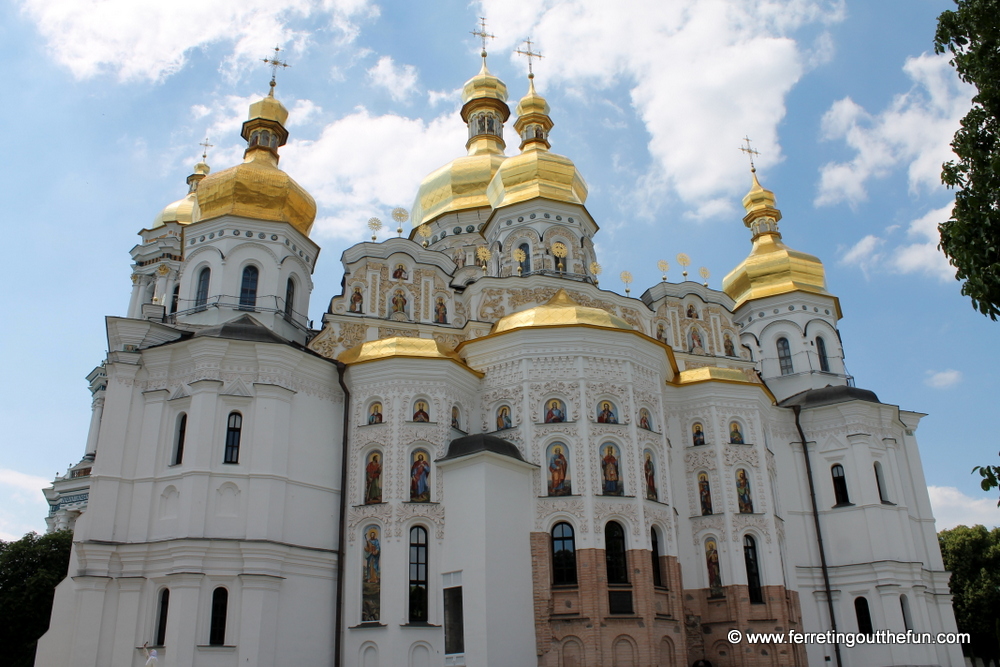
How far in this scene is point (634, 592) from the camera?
670 inches

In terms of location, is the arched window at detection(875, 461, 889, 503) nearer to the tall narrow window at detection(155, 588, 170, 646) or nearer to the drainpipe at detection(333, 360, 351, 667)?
the drainpipe at detection(333, 360, 351, 667)

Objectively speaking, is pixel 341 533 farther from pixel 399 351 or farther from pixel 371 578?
pixel 399 351

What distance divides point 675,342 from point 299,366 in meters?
11.6

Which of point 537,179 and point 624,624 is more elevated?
point 537,179

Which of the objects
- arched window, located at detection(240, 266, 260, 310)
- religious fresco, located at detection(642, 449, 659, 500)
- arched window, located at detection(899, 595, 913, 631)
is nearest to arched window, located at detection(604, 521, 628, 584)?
religious fresco, located at detection(642, 449, 659, 500)

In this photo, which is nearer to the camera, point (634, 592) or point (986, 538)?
point (634, 592)

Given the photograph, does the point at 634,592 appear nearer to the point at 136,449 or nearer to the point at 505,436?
the point at 505,436

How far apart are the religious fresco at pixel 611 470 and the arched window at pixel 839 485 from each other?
9.10m

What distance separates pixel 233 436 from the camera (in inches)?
691

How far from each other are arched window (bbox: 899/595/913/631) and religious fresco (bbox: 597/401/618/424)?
1042 cm

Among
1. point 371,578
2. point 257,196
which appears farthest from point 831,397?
point 257,196

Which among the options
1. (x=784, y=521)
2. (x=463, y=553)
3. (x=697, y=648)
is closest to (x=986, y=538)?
(x=784, y=521)

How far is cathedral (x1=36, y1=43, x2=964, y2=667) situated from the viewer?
1634 centimetres

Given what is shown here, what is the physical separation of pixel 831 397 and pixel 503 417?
37.2 ft
